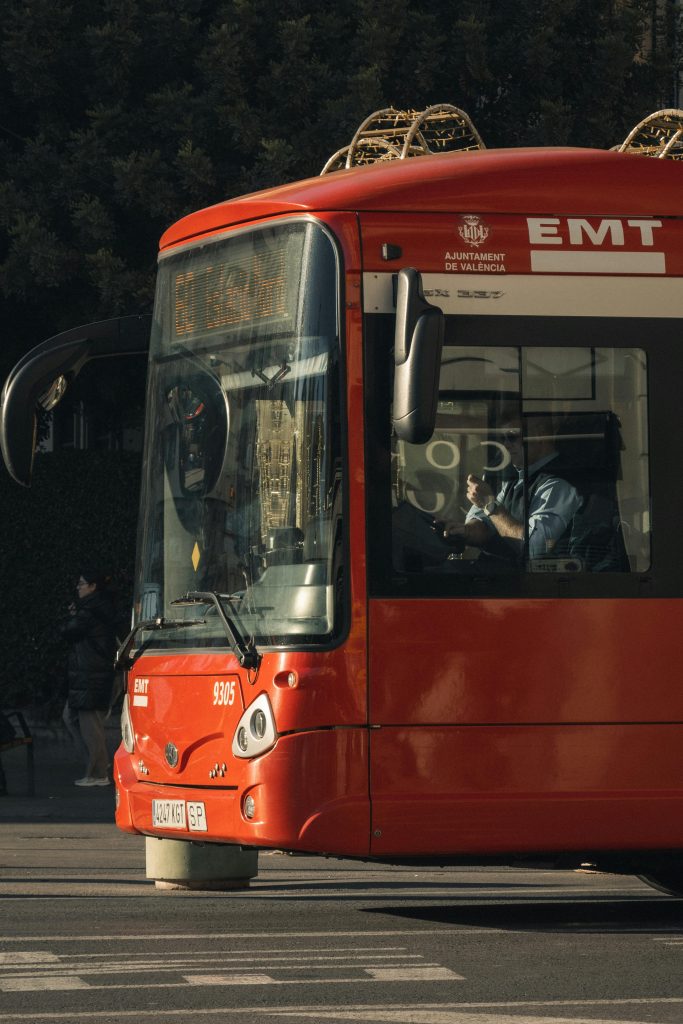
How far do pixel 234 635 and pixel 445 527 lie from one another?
971 millimetres

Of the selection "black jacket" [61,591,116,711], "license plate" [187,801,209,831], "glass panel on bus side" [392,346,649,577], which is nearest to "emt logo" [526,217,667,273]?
"glass panel on bus side" [392,346,649,577]

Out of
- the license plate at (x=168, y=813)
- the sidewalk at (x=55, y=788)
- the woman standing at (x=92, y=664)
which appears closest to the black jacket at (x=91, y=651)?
the woman standing at (x=92, y=664)

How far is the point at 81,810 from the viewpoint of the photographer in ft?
51.2

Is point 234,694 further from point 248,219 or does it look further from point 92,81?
point 92,81

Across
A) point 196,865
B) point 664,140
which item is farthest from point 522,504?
point 664,140

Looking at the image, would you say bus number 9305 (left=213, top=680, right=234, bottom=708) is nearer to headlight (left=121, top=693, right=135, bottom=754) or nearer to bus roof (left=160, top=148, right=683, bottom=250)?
headlight (left=121, top=693, right=135, bottom=754)

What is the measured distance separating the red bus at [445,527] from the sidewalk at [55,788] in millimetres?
6805

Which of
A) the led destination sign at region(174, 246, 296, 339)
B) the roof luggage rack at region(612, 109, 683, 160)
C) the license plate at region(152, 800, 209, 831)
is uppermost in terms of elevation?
the roof luggage rack at region(612, 109, 683, 160)

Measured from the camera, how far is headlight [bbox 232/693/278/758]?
8.17 meters

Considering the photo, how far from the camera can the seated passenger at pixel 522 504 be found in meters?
8.39

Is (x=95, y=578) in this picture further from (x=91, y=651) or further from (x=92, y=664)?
(x=92, y=664)

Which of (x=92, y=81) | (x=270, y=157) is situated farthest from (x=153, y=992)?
(x=92, y=81)

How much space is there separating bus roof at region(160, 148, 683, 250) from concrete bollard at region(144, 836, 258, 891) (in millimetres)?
3492

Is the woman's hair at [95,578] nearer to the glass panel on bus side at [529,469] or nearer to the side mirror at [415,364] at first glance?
the glass panel on bus side at [529,469]
